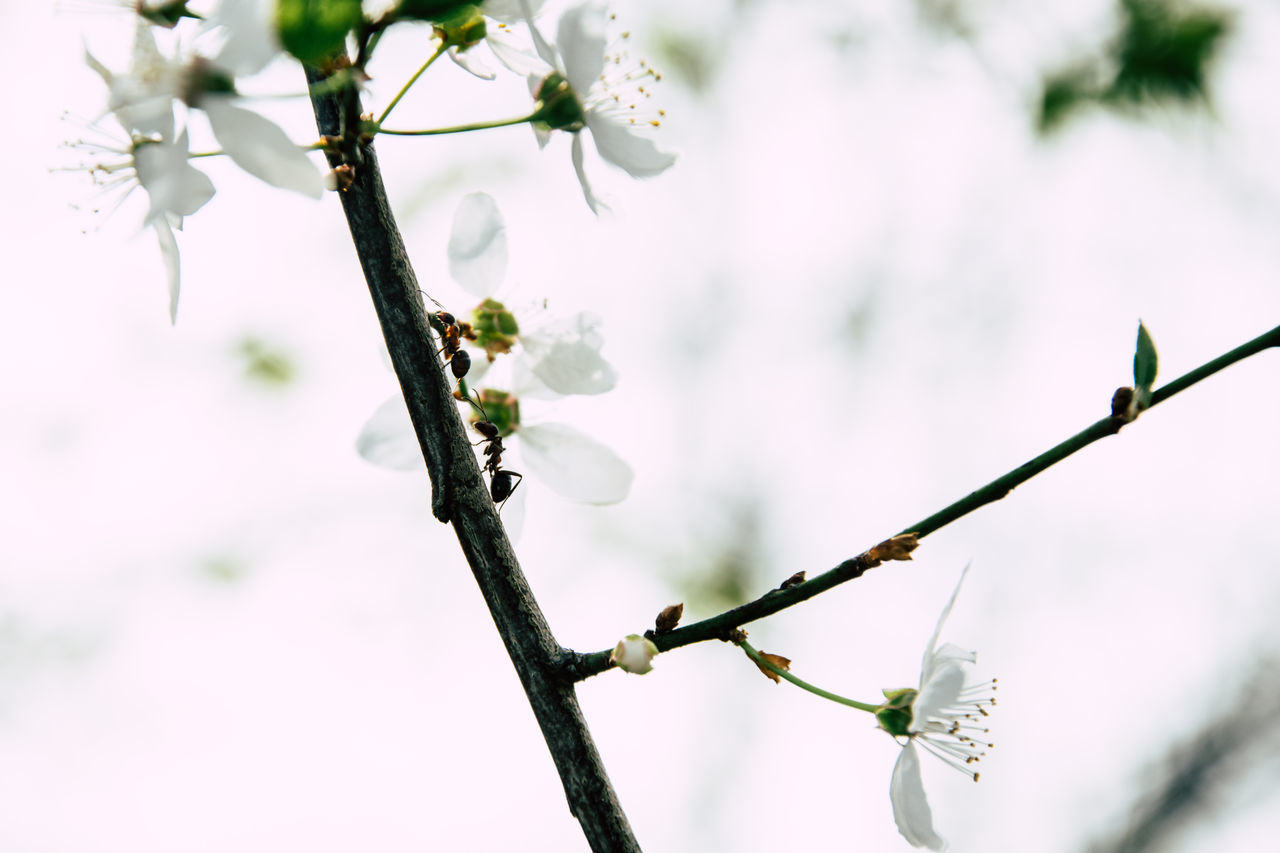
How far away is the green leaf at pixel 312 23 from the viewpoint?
301 mm

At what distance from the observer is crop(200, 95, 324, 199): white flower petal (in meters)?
0.34

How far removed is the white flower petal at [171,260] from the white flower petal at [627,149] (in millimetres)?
210

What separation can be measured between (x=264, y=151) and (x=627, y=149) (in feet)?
0.68

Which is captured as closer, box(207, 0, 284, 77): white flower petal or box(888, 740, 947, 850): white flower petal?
box(207, 0, 284, 77): white flower petal

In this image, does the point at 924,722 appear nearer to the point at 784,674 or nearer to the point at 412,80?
the point at 784,674

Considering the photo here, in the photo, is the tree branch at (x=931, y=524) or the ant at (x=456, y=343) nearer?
the tree branch at (x=931, y=524)

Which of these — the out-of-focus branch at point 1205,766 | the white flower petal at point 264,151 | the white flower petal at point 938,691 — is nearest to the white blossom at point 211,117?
the white flower petal at point 264,151

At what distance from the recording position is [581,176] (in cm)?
52

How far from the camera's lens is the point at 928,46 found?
3141 millimetres

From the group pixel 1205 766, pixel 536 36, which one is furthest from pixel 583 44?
pixel 1205 766

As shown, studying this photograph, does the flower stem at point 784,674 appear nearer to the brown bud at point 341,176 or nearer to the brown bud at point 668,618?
the brown bud at point 668,618

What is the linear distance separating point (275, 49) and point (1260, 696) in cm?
304

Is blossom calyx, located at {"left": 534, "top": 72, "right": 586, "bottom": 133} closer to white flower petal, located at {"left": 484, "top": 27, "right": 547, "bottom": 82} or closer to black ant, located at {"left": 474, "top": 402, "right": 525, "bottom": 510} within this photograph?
white flower petal, located at {"left": 484, "top": 27, "right": 547, "bottom": 82}

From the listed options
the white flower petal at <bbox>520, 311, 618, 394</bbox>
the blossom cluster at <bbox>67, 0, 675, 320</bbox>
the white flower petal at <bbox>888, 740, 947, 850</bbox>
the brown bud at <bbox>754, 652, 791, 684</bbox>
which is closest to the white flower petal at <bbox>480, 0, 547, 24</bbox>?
the blossom cluster at <bbox>67, 0, 675, 320</bbox>
